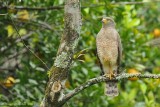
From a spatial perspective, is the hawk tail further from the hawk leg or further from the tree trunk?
the tree trunk

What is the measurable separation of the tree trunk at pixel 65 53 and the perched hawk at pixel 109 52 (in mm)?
1165

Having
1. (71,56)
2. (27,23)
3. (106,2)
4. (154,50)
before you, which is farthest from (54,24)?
(71,56)

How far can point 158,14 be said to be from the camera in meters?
8.73

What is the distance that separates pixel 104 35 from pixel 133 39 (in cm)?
156

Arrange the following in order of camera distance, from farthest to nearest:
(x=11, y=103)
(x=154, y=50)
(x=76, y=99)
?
(x=154, y=50) → (x=76, y=99) → (x=11, y=103)

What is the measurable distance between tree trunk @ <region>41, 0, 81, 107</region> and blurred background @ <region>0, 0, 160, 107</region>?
1.64m

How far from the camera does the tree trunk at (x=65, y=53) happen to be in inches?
152

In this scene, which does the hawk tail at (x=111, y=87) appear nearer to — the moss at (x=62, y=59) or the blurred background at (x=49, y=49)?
the blurred background at (x=49, y=49)

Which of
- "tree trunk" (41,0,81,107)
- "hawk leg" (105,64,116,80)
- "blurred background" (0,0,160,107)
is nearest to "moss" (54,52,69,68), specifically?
"tree trunk" (41,0,81,107)

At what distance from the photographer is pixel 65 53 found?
3896mm

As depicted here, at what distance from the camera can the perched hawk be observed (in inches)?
200

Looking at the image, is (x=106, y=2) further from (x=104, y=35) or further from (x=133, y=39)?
(x=133, y=39)

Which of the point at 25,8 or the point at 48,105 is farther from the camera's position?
the point at 25,8

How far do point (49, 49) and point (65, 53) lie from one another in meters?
2.25
